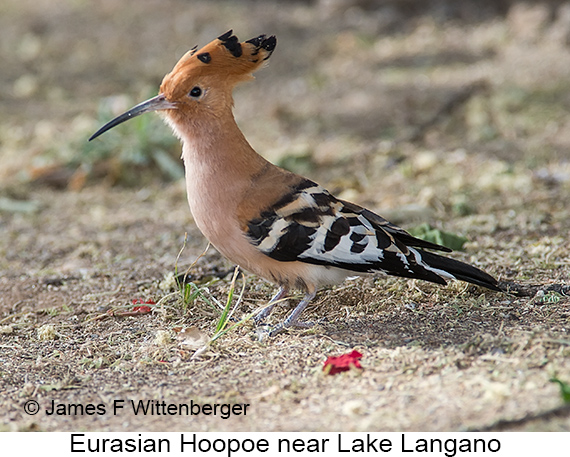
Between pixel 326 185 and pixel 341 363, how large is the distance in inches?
106

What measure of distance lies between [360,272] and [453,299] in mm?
489

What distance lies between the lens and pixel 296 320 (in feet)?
10.2

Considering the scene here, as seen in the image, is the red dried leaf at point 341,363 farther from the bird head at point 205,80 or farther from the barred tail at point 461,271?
the bird head at point 205,80

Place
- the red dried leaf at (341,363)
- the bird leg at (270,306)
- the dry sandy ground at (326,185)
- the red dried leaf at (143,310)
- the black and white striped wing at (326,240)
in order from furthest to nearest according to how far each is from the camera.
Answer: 1. the red dried leaf at (143,310)
2. the bird leg at (270,306)
3. the black and white striped wing at (326,240)
4. the red dried leaf at (341,363)
5. the dry sandy ground at (326,185)

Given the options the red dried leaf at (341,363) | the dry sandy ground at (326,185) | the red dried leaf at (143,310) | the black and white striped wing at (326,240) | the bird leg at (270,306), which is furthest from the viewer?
the red dried leaf at (143,310)

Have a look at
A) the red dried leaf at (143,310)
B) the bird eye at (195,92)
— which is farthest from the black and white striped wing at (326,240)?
the red dried leaf at (143,310)

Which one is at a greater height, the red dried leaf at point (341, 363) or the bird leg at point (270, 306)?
the bird leg at point (270, 306)

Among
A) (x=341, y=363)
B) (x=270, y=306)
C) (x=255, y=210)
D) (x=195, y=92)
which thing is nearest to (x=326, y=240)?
(x=255, y=210)

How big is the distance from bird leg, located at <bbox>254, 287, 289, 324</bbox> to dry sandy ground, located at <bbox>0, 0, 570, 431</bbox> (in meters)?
0.05

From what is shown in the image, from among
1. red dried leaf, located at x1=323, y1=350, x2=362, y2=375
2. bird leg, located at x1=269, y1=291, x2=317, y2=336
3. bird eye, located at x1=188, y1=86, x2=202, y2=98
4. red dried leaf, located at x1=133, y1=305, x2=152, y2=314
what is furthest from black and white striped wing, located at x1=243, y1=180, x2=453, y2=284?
red dried leaf, located at x1=133, y1=305, x2=152, y2=314

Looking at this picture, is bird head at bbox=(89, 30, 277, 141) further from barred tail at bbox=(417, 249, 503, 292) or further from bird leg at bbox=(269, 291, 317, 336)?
barred tail at bbox=(417, 249, 503, 292)

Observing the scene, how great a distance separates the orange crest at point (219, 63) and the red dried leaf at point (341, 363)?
50.0 inches

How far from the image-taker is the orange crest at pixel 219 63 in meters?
3.02

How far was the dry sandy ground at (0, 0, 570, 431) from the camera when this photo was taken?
252cm
